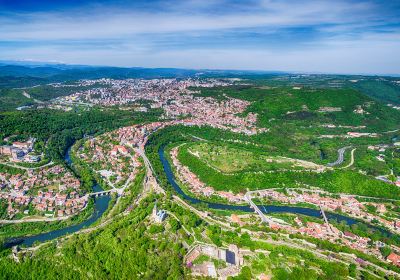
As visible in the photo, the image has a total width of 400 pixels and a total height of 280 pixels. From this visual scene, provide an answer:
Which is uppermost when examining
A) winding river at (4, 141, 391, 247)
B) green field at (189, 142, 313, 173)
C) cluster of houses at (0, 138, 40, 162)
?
cluster of houses at (0, 138, 40, 162)

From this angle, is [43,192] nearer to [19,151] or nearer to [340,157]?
[19,151]

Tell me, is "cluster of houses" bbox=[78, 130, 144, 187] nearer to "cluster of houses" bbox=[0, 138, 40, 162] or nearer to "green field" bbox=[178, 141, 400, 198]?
"cluster of houses" bbox=[0, 138, 40, 162]

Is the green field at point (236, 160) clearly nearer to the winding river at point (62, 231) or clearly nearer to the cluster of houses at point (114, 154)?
the cluster of houses at point (114, 154)

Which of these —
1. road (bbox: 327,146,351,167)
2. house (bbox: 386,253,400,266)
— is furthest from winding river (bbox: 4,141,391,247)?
road (bbox: 327,146,351,167)

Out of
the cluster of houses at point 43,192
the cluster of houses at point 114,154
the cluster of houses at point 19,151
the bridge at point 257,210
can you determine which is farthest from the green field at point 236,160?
the cluster of houses at point 19,151

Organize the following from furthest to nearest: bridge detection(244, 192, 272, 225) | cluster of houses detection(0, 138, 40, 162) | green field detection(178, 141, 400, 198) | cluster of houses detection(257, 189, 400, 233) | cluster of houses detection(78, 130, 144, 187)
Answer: cluster of houses detection(0, 138, 40, 162) < cluster of houses detection(78, 130, 144, 187) < green field detection(178, 141, 400, 198) < cluster of houses detection(257, 189, 400, 233) < bridge detection(244, 192, 272, 225)
